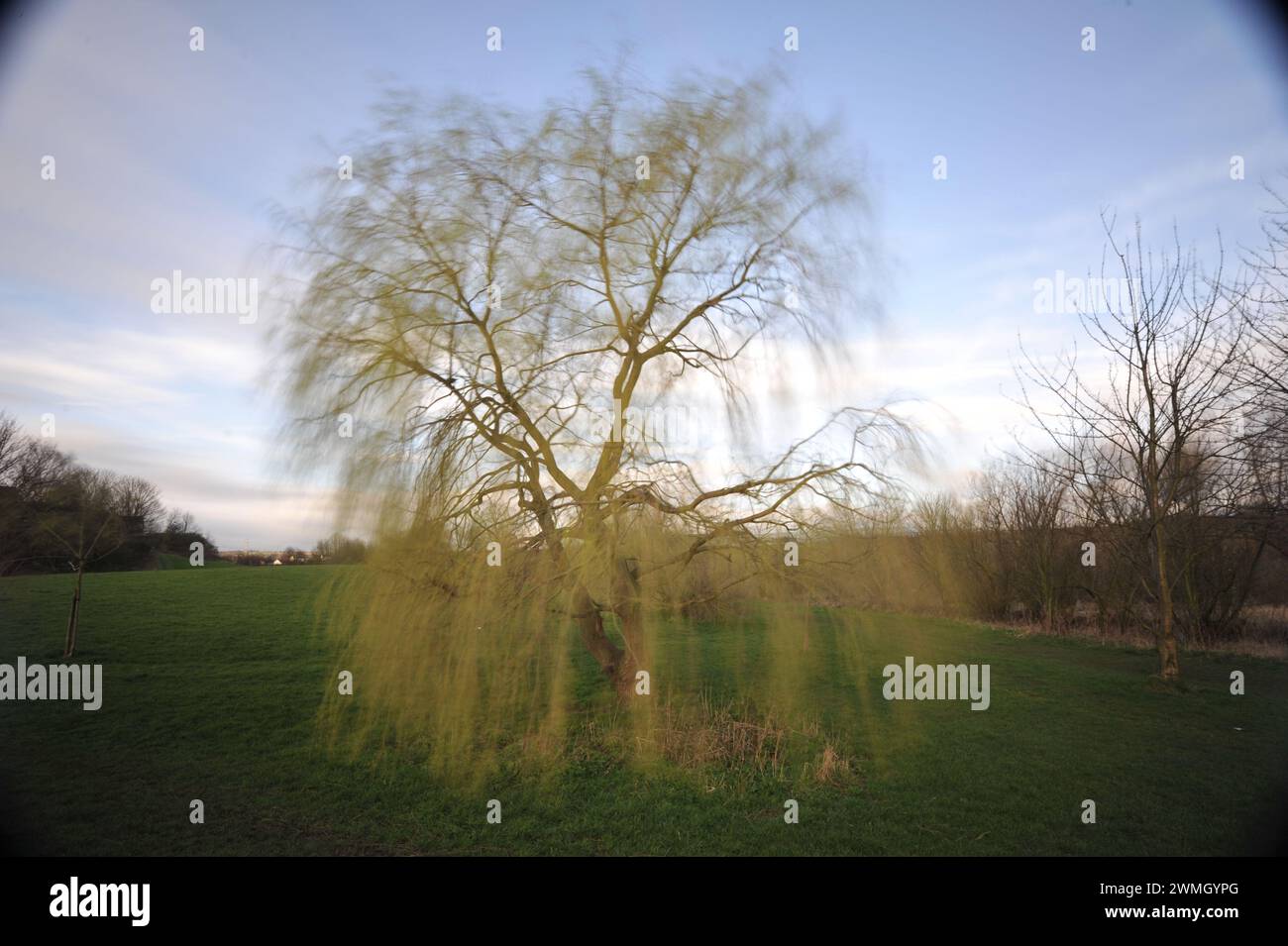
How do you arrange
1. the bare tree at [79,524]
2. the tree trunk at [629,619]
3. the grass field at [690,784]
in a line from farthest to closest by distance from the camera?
the bare tree at [79,524] < the tree trunk at [629,619] < the grass field at [690,784]

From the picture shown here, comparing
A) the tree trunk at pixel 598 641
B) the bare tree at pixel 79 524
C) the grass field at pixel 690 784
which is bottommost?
the grass field at pixel 690 784

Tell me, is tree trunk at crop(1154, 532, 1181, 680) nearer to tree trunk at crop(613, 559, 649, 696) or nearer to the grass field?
the grass field

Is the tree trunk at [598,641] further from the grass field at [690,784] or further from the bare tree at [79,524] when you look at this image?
the bare tree at [79,524]

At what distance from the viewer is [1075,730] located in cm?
875

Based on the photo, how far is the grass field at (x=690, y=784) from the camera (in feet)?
16.9

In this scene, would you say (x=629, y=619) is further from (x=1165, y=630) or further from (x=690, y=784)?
(x=1165, y=630)

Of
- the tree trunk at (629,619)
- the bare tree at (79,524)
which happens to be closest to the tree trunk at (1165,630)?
the tree trunk at (629,619)

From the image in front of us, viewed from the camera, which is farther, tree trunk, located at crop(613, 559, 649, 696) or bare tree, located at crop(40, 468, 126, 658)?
bare tree, located at crop(40, 468, 126, 658)

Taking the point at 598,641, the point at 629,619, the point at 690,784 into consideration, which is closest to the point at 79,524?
the point at 598,641

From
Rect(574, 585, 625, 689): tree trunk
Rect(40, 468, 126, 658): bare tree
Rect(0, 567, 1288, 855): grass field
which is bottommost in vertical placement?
Rect(0, 567, 1288, 855): grass field

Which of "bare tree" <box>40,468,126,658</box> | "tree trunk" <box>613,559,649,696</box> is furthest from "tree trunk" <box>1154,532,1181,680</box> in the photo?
"bare tree" <box>40,468,126,658</box>

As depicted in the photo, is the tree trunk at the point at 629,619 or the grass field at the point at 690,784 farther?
the tree trunk at the point at 629,619

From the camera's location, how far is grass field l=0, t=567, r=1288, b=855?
5141 millimetres
